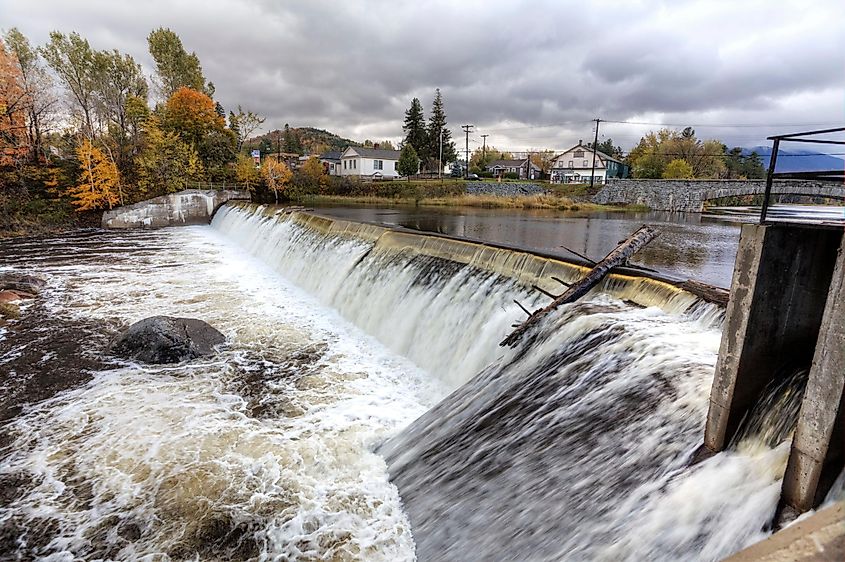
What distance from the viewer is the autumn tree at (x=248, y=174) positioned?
4159 centimetres

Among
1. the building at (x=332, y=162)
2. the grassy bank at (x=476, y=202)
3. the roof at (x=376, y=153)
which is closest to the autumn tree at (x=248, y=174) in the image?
the grassy bank at (x=476, y=202)

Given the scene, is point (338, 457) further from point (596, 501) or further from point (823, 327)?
point (823, 327)

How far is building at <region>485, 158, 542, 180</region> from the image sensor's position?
3113 inches

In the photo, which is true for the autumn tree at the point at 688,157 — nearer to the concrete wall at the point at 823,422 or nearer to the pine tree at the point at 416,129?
the pine tree at the point at 416,129

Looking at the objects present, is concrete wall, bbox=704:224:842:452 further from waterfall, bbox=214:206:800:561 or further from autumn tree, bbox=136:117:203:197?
autumn tree, bbox=136:117:203:197

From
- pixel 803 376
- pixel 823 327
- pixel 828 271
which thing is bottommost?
pixel 803 376

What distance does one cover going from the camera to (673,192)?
43750 mm

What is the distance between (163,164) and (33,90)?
9925 mm

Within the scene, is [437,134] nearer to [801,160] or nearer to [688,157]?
[688,157]

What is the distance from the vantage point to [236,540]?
472 cm

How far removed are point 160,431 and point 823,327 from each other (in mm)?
7749

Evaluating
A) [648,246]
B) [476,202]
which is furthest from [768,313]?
[476,202]

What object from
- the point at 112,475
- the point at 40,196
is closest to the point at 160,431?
the point at 112,475

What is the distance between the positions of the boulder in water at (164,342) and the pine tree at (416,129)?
206ft
